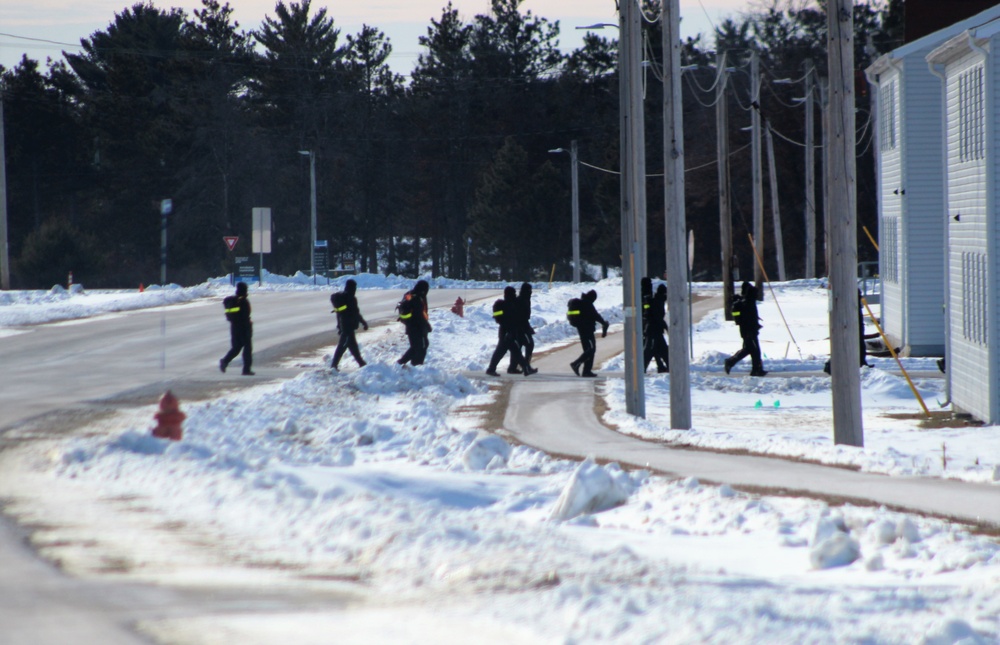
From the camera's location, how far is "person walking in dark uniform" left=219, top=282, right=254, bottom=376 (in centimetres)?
2222

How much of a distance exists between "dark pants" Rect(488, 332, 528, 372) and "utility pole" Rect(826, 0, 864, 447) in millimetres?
9755

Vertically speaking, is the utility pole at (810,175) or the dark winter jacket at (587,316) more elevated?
the utility pole at (810,175)

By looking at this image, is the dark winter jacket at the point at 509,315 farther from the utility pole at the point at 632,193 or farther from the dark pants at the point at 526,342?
the utility pole at the point at 632,193

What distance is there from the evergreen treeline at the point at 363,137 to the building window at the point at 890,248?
40.1m

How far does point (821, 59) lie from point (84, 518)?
69269mm

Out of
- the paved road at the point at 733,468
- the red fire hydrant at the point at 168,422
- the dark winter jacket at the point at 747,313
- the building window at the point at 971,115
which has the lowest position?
the paved road at the point at 733,468

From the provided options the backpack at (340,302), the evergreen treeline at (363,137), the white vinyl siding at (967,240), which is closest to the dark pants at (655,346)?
the white vinyl siding at (967,240)

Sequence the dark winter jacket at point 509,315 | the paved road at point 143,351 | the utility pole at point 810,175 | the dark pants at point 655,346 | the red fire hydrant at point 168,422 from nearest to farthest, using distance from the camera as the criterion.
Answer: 1. the red fire hydrant at point 168,422
2. the paved road at point 143,351
3. the dark winter jacket at point 509,315
4. the dark pants at point 655,346
5. the utility pole at point 810,175

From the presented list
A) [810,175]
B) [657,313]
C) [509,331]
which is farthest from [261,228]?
[657,313]

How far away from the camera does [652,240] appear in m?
73.3

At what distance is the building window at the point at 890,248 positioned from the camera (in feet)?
97.4

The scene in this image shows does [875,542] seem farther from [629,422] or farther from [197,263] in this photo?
[197,263]

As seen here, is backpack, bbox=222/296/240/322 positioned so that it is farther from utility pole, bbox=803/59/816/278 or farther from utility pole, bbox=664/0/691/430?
utility pole, bbox=803/59/816/278

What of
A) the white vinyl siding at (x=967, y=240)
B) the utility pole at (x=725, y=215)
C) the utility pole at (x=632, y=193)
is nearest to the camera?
the utility pole at (x=632, y=193)
